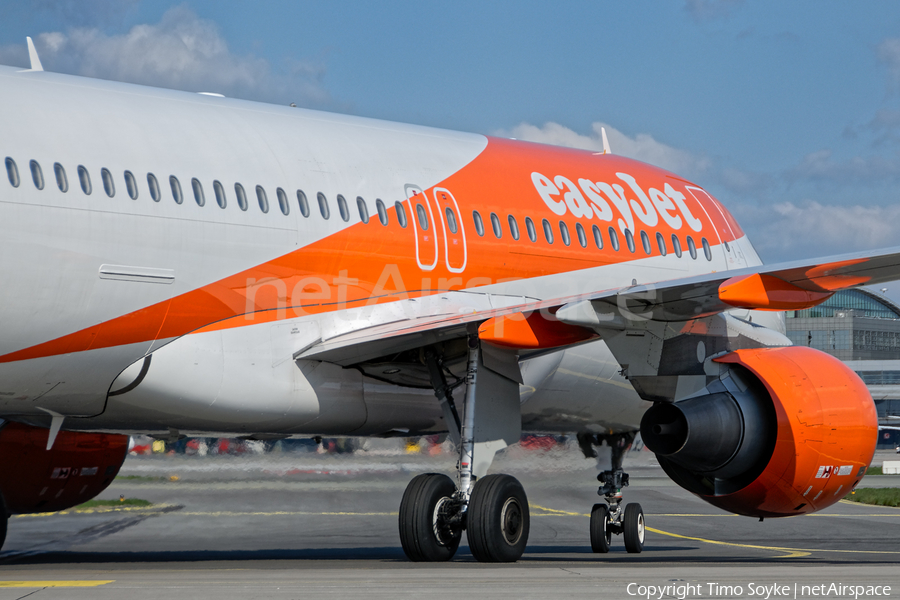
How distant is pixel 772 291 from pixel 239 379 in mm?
4449

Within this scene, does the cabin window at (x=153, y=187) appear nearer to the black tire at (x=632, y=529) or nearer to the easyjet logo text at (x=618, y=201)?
the easyjet logo text at (x=618, y=201)

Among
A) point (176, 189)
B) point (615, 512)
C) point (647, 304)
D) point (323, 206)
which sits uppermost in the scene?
point (323, 206)

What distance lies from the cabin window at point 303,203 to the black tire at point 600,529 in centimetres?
589

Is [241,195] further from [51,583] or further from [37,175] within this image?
[51,583]

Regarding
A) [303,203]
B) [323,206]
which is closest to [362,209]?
[323,206]

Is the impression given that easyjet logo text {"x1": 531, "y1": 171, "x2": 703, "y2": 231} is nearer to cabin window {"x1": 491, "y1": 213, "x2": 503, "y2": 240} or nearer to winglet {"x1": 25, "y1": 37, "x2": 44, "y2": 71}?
cabin window {"x1": 491, "y1": 213, "x2": 503, "y2": 240}

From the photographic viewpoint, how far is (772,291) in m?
8.73

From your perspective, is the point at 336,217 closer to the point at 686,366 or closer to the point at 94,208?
the point at 94,208

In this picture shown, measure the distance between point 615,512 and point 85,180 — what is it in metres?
A: 8.06

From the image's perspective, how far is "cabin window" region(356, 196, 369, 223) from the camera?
10438 millimetres

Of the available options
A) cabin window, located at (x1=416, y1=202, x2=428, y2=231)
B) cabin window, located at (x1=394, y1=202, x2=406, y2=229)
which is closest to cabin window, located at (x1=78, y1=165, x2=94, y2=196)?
cabin window, located at (x1=394, y1=202, x2=406, y2=229)

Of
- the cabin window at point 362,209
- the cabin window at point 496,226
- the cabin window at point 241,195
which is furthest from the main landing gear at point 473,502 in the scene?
the cabin window at point 241,195

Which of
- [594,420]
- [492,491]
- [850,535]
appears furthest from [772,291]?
[850,535]

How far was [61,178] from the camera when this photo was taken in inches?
333
